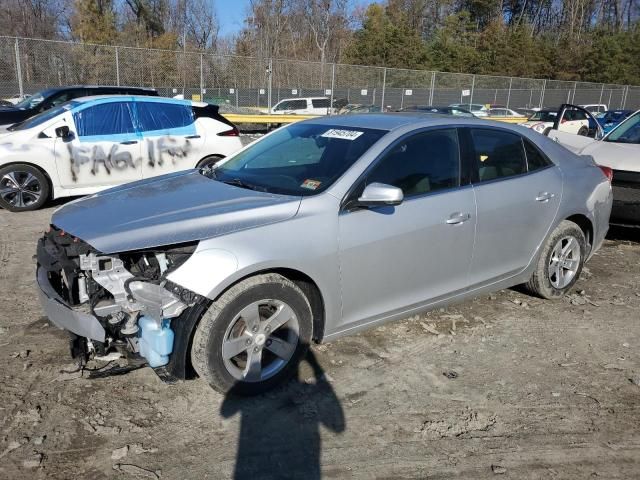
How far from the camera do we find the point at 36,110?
11219 millimetres

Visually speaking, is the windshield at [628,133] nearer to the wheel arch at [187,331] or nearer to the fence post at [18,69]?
the wheel arch at [187,331]

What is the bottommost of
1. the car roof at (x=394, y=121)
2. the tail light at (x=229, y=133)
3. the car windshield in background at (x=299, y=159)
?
the tail light at (x=229, y=133)

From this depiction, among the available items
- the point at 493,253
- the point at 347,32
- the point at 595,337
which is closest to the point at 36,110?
the point at 493,253

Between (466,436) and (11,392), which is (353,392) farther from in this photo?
(11,392)

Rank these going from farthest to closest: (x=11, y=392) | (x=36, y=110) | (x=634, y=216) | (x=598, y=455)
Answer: (x=36, y=110) < (x=634, y=216) < (x=11, y=392) < (x=598, y=455)

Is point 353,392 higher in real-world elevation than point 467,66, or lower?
lower

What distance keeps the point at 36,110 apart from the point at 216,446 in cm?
1061

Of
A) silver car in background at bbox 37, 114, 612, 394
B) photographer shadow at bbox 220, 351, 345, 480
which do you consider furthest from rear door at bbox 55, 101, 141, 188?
photographer shadow at bbox 220, 351, 345, 480

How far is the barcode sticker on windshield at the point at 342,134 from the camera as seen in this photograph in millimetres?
3869

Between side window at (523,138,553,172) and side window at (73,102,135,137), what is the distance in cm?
604

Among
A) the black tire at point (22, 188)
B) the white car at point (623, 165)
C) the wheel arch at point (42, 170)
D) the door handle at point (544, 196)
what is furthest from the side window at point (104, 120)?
the white car at point (623, 165)

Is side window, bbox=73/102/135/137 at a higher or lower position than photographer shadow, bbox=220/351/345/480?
higher

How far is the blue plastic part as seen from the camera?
291 centimetres

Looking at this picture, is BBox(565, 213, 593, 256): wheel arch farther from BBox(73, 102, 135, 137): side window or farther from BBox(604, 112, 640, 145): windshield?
BBox(73, 102, 135, 137): side window
